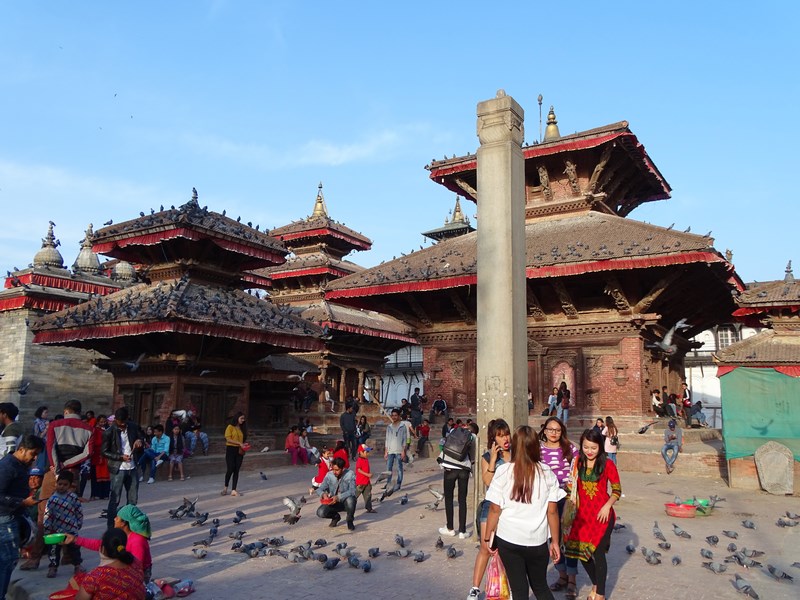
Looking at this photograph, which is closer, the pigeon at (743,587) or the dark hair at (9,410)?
the pigeon at (743,587)

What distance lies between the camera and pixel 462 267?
2164cm

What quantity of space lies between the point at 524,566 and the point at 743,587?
2.97 metres

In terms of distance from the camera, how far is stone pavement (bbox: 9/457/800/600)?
6.71 meters

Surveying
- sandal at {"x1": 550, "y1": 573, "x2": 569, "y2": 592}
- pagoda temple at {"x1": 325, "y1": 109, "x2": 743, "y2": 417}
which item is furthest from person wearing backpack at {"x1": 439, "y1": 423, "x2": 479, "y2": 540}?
pagoda temple at {"x1": 325, "y1": 109, "x2": 743, "y2": 417}

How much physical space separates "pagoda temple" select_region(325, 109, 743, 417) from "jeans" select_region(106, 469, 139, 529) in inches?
516

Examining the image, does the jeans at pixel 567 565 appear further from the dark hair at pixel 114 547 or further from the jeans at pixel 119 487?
the jeans at pixel 119 487

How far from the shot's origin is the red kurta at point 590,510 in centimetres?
588

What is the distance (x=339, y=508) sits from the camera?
9758mm

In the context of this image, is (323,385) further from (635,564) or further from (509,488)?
(509,488)

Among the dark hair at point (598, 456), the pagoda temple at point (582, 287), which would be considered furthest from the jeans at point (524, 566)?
the pagoda temple at point (582, 287)

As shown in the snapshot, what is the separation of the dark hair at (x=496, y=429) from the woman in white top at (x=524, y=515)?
2203 millimetres

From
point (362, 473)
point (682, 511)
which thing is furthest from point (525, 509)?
point (682, 511)

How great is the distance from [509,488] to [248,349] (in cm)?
1677

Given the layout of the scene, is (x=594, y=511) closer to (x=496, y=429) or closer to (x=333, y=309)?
(x=496, y=429)
